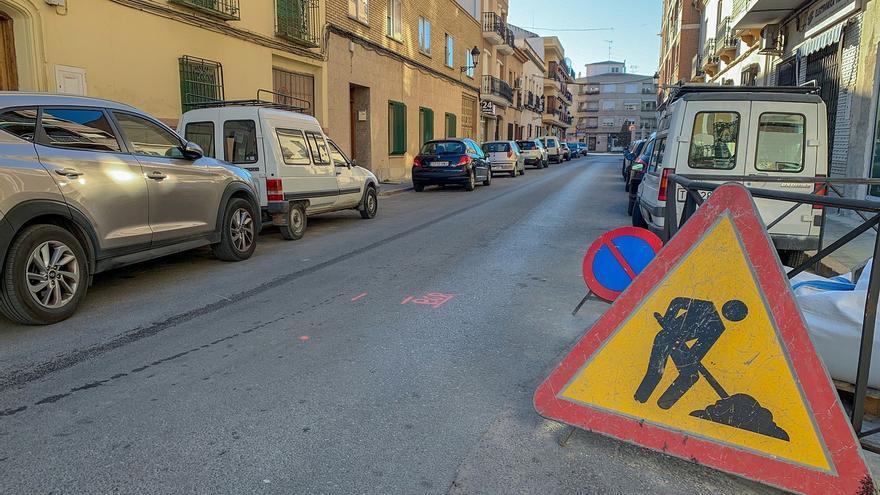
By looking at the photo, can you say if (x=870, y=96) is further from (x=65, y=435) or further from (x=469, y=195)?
(x=65, y=435)

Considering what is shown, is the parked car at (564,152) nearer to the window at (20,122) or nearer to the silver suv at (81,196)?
the silver suv at (81,196)

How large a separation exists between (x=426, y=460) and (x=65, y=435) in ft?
6.15

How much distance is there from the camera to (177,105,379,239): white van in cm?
843

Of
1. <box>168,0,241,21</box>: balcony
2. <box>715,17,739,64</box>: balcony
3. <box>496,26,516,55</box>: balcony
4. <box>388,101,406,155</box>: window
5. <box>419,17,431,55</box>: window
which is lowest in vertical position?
<box>388,101,406,155</box>: window

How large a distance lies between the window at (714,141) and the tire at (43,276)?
21.2ft

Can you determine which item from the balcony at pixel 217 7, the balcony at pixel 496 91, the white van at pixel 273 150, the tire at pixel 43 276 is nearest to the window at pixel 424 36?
the balcony at pixel 496 91

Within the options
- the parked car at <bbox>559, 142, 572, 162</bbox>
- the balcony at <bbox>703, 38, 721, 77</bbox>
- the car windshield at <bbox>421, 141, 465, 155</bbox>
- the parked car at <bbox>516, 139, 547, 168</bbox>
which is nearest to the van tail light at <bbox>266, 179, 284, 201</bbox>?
the car windshield at <bbox>421, 141, 465, 155</bbox>

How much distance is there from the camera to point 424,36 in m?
24.9

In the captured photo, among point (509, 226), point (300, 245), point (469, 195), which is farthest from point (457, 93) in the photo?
point (300, 245)

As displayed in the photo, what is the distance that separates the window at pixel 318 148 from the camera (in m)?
9.41

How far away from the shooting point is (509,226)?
34.1 ft

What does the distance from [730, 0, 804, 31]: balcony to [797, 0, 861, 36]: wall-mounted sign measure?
1.43 feet

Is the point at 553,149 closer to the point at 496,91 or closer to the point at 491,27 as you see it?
the point at 496,91

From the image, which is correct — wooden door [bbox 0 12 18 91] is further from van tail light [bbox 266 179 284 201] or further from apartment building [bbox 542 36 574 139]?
apartment building [bbox 542 36 574 139]
